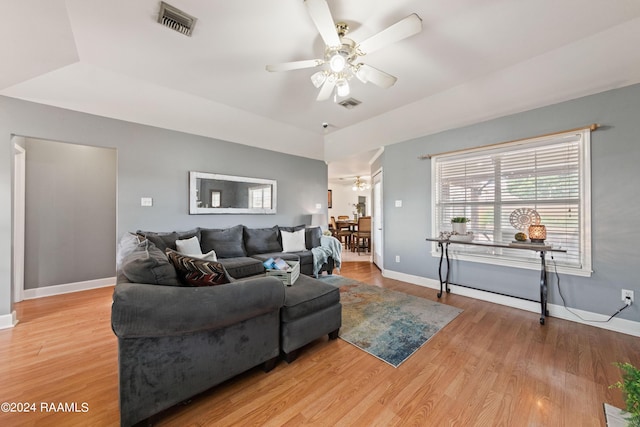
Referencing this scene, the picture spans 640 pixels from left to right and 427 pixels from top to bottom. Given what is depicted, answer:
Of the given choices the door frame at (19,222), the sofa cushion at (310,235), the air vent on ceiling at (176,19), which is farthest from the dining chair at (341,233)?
the door frame at (19,222)

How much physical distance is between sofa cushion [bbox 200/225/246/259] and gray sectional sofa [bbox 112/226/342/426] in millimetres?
1622

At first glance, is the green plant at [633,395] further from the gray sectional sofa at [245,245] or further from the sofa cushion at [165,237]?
the sofa cushion at [165,237]

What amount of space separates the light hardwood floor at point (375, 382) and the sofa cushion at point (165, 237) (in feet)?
3.30

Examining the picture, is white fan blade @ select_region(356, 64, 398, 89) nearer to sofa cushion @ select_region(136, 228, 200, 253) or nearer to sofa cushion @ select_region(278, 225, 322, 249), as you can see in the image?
sofa cushion @ select_region(278, 225, 322, 249)

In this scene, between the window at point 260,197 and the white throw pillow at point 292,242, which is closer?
the white throw pillow at point 292,242

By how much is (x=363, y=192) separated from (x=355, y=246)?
12.5ft

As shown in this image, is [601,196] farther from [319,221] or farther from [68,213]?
[68,213]

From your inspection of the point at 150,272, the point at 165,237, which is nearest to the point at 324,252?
the point at 165,237

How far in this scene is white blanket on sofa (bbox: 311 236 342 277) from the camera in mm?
4133

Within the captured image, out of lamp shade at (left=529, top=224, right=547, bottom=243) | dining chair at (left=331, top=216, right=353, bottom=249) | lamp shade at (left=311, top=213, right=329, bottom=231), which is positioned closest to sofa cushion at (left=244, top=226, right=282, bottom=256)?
lamp shade at (left=311, top=213, right=329, bottom=231)

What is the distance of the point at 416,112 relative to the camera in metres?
3.56

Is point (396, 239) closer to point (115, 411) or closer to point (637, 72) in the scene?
point (637, 72)

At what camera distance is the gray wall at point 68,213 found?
3273 millimetres

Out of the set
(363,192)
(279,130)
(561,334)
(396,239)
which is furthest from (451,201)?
(363,192)
